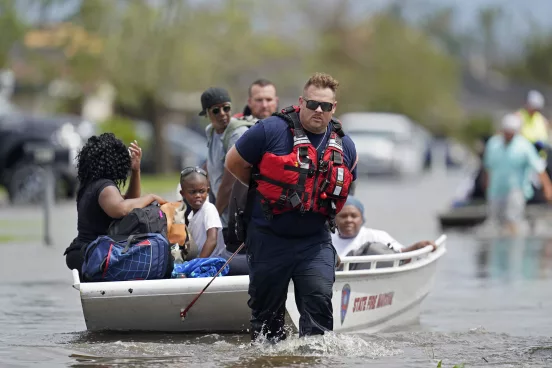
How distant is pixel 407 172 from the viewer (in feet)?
151

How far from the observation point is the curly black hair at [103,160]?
31.7 ft

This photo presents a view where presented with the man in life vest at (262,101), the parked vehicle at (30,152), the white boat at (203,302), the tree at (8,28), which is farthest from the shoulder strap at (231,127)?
the tree at (8,28)

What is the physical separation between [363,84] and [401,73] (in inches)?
120

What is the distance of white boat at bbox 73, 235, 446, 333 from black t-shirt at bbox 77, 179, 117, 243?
0.48 meters

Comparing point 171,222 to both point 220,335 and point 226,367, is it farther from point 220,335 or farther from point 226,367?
point 226,367

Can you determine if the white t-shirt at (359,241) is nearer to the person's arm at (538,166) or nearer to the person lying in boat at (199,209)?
the person lying in boat at (199,209)

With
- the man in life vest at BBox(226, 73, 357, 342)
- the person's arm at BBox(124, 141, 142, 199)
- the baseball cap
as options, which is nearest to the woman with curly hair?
the person's arm at BBox(124, 141, 142, 199)

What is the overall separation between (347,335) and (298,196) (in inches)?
76.3

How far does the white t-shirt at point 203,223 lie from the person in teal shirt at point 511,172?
9984 millimetres

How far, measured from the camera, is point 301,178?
8266 millimetres

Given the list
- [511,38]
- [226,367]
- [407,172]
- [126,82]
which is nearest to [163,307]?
[226,367]

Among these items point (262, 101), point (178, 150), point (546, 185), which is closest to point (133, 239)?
point (262, 101)

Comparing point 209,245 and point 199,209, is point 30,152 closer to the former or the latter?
point 199,209

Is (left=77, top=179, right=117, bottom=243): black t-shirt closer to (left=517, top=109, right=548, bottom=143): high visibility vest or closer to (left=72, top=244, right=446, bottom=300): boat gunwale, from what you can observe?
(left=72, top=244, right=446, bottom=300): boat gunwale
